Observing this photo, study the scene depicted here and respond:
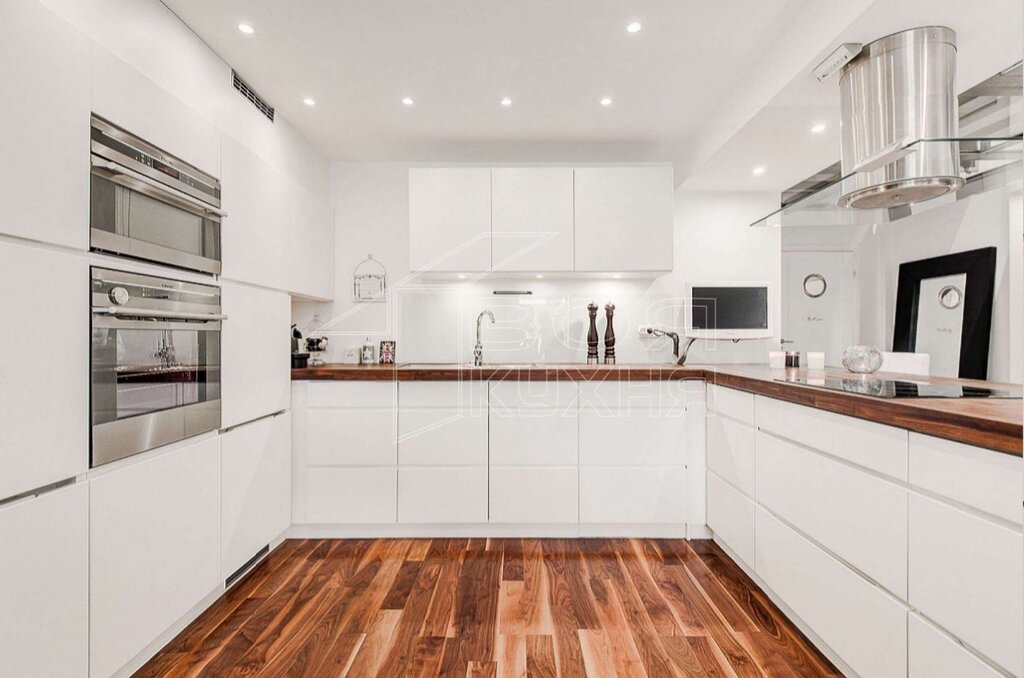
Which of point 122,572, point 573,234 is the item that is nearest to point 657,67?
point 573,234

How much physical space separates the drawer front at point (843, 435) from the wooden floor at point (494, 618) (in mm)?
794

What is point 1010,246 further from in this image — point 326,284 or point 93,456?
point 93,456

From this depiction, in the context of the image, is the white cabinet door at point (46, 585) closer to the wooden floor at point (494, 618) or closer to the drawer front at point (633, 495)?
the wooden floor at point (494, 618)

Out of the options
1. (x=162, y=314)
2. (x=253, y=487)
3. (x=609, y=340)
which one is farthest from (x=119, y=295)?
(x=609, y=340)

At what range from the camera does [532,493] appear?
2.80m

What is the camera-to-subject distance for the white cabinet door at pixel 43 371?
1204 mm

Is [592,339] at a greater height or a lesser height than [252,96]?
lesser

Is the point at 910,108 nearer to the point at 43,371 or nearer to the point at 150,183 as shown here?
the point at 150,183

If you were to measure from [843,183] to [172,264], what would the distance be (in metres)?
2.50

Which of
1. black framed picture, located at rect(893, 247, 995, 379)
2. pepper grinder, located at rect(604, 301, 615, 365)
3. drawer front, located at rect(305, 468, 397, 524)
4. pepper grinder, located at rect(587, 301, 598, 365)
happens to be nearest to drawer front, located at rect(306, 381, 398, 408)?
drawer front, located at rect(305, 468, 397, 524)

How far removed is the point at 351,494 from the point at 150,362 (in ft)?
4.72

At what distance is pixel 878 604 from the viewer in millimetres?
1417

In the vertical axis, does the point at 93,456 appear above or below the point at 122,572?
above

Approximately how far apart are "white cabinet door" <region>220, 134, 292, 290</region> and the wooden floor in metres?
1.49
